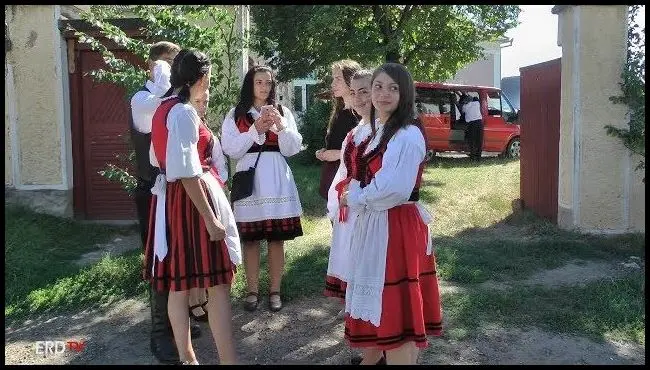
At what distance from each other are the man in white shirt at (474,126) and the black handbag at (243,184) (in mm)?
11342

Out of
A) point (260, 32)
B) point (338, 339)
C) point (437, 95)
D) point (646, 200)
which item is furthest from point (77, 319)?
point (437, 95)

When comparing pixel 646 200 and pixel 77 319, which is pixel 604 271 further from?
pixel 77 319

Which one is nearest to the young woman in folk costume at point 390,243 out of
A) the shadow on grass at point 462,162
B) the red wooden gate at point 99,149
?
the red wooden gate at point 99,149

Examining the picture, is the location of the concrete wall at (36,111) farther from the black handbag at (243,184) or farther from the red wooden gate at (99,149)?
the black handbag at (243,184)

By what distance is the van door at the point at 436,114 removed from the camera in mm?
14898

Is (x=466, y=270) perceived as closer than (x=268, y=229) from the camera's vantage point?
No

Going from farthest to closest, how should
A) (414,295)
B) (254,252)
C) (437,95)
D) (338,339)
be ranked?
(437,95) → (254,252) → (338,339) → (414,295)

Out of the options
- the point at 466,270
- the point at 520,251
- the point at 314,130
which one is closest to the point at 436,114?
the point at 314,130

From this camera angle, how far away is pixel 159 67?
367cm

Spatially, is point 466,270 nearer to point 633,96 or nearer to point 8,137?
point 633,96

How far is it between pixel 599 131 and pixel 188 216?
4.61 meters

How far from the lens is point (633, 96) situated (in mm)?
6094

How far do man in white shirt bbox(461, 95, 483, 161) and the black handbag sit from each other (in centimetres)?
1134

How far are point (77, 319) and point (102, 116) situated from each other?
3.80m
